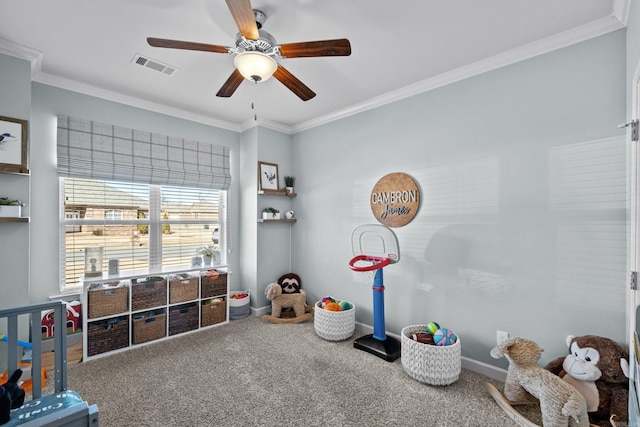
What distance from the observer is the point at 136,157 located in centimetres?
328

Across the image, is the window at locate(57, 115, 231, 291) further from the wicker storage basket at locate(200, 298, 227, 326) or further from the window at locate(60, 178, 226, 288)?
the wicker storage basket at locate(200, 298, 227, 326)

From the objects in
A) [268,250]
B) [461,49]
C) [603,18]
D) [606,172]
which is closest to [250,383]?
[268,250]

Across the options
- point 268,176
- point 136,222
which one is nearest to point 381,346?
point 268,176

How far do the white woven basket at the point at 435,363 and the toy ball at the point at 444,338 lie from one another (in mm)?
62

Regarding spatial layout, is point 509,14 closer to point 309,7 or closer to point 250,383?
point 309,7

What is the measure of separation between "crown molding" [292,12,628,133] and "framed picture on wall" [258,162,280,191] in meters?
1.23

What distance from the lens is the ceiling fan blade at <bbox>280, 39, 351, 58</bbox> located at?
171cm

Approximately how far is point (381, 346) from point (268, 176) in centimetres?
243

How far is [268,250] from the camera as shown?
156 inches

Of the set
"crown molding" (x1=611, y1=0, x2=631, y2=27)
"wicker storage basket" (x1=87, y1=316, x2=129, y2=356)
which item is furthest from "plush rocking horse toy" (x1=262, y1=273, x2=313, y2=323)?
"crown molding" (x1=611, y1=0, x2=631, y2=27)

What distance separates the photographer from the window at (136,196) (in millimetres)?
2912

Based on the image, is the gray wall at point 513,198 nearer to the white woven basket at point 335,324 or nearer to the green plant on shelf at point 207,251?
the white woven basket at point 335,324

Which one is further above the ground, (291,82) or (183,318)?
(291,82)

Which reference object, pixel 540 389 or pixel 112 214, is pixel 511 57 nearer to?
pixel 540 389
